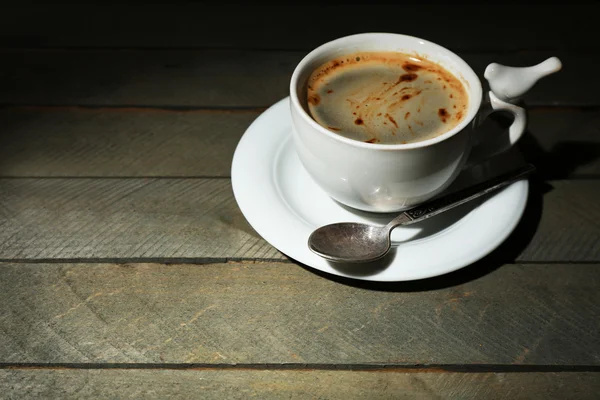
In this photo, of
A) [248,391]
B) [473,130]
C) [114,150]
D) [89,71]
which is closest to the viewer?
[248,391]

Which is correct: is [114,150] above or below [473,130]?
below

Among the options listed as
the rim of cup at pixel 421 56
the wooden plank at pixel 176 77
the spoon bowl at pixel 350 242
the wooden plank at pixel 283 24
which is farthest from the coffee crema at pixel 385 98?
the wooden plank at pixel 283 24

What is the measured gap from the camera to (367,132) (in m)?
0.84

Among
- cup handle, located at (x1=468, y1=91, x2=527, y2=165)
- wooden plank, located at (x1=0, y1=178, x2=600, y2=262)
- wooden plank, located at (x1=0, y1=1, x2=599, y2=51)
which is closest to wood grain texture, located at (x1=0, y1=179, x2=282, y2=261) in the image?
wooden plank, located at (x1=0, y1=178, x2=600, y2=262)

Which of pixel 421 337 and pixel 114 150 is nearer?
pixel 421 337

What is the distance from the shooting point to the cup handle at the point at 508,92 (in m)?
0.78

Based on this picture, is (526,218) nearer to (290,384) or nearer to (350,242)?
(350,242)

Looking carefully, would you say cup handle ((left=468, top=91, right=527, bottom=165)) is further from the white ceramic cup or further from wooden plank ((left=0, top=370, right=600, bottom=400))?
wooden plank ((left=0, top=370, right=600, bottom=400))

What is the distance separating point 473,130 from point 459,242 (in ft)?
0.47

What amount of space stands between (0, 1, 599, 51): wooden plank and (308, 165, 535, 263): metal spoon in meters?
0.50

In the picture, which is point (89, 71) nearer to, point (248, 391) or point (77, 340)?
point (77, 340)

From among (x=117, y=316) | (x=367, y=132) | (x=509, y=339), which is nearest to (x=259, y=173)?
(x=367, y=132)

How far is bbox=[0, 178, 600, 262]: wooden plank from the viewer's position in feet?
2.82

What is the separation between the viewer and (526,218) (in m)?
0.91
